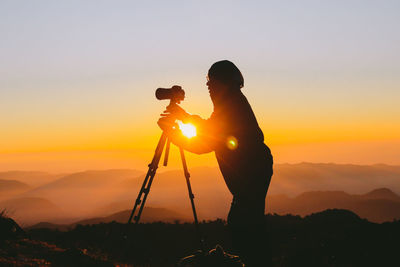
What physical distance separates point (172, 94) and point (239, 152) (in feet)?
5.20

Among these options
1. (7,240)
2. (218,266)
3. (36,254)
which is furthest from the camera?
(7,240)

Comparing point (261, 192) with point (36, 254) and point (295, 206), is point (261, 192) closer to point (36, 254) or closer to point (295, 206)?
point (36, 254)

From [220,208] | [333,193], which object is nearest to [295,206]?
[333,193]

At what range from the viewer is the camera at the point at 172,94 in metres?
6.24

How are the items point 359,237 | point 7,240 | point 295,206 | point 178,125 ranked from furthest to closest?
point 295,206 → point 359,237 → point 7,240 → point 178,125

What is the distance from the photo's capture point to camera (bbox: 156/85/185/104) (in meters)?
6.24

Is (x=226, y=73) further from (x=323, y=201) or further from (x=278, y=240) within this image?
(x=323, y=201)

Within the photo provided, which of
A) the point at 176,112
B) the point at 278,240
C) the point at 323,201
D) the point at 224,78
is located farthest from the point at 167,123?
the point at 323,201

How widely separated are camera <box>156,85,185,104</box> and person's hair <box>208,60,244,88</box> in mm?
834

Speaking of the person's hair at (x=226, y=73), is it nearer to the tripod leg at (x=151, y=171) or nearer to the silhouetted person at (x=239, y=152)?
the silhouetted person at (x=239, y=152)

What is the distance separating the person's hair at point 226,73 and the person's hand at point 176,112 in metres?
0.75

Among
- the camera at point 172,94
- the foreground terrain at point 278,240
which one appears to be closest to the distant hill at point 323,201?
the foreground terrain at point 278,240

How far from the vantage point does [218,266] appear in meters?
4.76

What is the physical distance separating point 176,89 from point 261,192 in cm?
215
